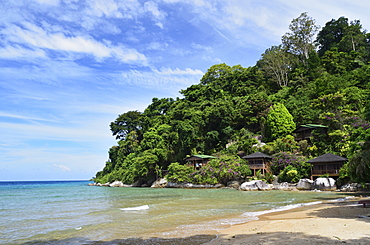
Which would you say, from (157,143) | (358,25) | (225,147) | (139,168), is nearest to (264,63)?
(358,25)

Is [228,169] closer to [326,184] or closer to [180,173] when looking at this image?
[180,173]

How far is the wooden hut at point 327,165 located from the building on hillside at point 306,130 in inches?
244

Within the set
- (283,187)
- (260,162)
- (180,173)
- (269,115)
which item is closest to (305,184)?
(283,187)

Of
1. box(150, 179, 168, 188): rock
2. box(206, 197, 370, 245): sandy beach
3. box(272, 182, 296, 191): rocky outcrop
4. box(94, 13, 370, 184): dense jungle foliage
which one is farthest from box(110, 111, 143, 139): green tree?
box(206, 197, 370, 245): sandy beach

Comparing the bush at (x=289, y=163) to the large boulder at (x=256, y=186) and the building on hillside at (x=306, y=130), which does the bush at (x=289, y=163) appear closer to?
the large boulder at (x=256, y=186)

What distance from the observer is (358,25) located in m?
55.8

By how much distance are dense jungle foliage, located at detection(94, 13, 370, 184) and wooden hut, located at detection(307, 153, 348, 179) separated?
1.13 m

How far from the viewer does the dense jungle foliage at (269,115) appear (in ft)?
114

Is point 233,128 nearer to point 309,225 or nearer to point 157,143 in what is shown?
point 157,143

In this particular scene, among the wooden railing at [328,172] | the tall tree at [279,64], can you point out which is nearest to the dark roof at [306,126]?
the wooden railing at [328,172]

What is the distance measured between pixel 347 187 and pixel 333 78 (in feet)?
68.7

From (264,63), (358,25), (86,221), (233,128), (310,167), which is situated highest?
(358,25)

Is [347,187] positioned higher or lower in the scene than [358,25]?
lower

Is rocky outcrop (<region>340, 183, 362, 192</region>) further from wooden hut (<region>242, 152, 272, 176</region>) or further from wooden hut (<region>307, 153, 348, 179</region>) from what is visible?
wooden hut (<region>242, 152, 272, 176</region>)
